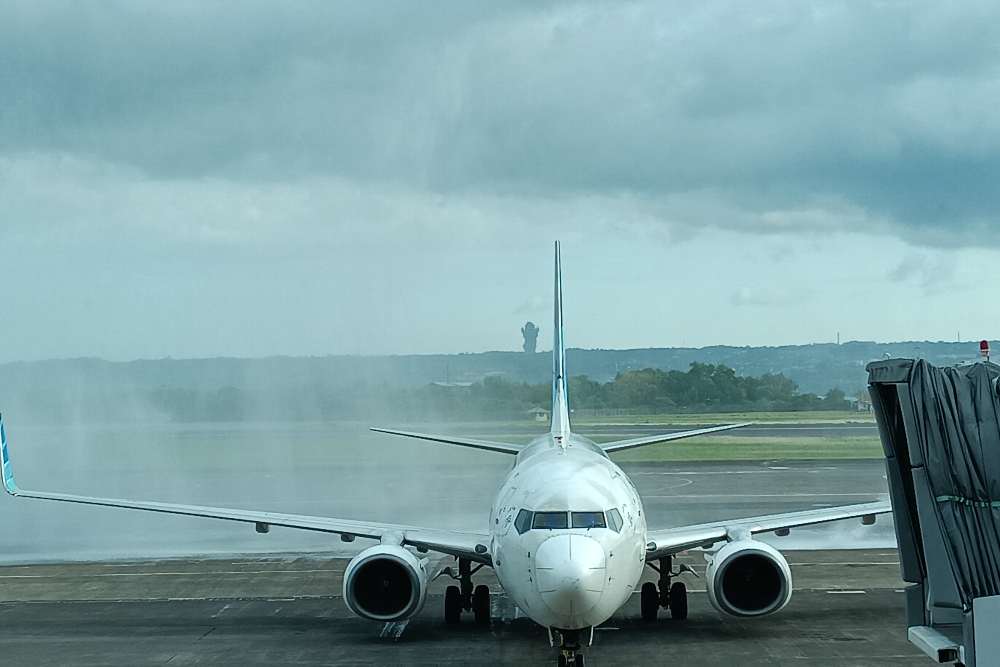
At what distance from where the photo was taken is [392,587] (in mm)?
23406

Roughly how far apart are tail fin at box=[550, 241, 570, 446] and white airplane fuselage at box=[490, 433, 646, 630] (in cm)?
338

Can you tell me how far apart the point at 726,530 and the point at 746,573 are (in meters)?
1.39

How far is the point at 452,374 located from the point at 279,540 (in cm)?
3937

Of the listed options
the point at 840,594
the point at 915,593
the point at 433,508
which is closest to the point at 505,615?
the point at 840,594

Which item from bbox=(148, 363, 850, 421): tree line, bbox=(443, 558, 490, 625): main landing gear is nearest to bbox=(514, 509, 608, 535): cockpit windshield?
bbox=(443, 558, 490, 625): main landing gear

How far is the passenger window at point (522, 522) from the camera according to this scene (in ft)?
62.3

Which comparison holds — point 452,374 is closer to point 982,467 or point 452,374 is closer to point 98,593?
point 98,593

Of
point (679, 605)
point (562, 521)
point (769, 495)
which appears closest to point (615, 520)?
point (562, 521)

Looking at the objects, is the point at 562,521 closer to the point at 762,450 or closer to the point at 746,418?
the point at 762,450

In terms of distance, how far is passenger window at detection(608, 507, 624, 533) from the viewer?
19.0 meters

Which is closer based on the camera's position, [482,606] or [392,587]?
[392,587]

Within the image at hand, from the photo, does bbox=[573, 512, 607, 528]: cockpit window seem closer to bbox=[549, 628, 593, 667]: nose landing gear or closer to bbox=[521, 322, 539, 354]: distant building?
bbox=[549, 628, 593, 667]: nose landing gear

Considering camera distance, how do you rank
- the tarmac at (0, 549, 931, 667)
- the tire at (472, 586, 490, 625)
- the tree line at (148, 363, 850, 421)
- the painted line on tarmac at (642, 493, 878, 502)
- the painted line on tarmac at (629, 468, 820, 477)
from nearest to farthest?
the tarmac at (0, 549, 931, 667), the tire at (472, 586, 490, 625), the painted line on tarmac at (642, 493, 878, 502), the painted line on tarmac at (629, 468, 820, 477), the tree line at (148, 363, 850, 421)

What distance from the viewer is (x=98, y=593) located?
29438 mm
